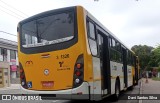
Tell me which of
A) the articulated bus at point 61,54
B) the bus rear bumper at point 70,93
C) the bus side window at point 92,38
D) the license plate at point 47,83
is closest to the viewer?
the bus rear bumper at point 70,93

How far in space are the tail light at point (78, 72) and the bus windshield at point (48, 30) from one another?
85cm

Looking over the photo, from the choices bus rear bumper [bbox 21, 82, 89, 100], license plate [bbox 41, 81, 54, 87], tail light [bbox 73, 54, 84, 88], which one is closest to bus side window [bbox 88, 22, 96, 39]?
tail light [bbox 73, 54, 84, 88]

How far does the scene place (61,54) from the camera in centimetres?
1037

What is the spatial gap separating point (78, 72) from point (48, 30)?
1.93 meters

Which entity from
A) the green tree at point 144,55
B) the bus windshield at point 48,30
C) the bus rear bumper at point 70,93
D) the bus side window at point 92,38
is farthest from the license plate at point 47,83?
the green tree at point 144,55

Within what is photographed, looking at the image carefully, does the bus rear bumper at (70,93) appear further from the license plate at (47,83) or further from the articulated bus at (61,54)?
the license plate at (47,83)

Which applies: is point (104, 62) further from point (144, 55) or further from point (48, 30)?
point (144, 55)

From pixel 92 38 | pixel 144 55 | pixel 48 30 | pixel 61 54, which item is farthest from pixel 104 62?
pixel 144 55

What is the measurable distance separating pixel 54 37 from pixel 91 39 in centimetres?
128

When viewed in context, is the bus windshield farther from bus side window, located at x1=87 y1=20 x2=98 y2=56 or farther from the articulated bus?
bus side window, located at x1=87 y1=20 x2=98 y2=56

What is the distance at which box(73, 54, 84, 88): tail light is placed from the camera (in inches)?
390

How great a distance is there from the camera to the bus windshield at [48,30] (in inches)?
411

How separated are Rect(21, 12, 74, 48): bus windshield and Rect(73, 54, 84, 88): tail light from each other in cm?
85

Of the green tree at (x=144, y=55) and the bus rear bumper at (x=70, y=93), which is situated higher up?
the green tree at (x=144, y=55)
